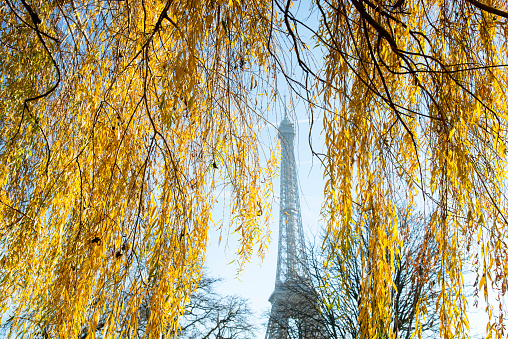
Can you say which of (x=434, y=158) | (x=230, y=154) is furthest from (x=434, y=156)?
(x=230, y=154)

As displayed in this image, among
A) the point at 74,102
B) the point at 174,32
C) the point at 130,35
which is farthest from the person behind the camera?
the point at 74,102

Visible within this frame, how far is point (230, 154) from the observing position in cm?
160

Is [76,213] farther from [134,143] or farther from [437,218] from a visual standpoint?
[437,218]

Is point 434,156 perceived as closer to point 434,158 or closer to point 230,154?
point 434,158

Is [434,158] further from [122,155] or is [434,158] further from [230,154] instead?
[122,155]

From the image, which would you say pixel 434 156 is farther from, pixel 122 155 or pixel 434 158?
pixel 122 155

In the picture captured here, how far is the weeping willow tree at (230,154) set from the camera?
126 cm

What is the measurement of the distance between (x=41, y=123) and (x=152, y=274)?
1049mm

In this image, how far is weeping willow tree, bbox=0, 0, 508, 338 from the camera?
4.13 ft

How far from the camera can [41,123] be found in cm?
191

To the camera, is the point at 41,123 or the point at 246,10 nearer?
the point at 246,10

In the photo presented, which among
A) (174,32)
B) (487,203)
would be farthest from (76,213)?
(487,203)

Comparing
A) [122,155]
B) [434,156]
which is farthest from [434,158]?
[122,155]

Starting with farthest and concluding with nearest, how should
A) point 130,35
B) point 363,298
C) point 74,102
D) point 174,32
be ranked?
point 74,102, point 130,35, point 174,32, point 363,298
